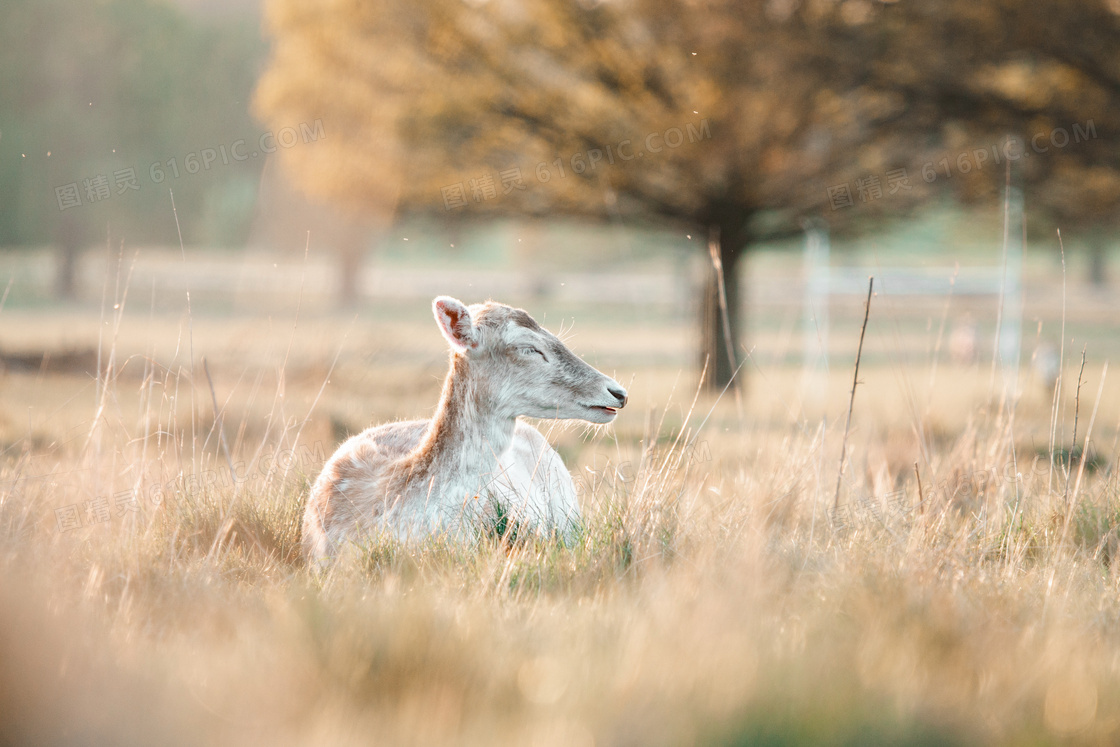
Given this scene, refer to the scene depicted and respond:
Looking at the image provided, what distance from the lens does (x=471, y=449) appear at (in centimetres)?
407

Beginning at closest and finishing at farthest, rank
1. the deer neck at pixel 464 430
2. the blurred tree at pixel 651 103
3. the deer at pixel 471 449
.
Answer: the deer at pixel 471 449, the deer neck at pixel 464 430, the blurred tree at pixel 651 103

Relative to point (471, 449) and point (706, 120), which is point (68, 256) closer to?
point (706, 120)

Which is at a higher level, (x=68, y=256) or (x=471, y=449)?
(x=68, y=256)

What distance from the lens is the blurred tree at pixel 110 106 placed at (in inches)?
1005

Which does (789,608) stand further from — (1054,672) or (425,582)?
(425,582)

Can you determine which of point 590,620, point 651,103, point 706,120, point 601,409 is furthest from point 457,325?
point 651,103

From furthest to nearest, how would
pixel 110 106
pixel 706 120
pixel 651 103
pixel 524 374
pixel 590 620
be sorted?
pixel 110 106 < pixel 651 103 < pixel 706 120 < pixel 524 374 < pixel 590 620

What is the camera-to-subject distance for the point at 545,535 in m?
3.92

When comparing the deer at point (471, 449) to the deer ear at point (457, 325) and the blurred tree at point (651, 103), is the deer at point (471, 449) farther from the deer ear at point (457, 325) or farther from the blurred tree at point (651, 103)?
the blurred tree at point (651, 103)

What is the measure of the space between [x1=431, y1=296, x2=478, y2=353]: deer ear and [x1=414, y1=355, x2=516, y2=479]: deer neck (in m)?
0.07

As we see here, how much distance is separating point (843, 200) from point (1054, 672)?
1005cm

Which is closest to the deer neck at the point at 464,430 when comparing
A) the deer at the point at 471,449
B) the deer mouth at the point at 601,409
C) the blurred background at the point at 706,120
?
the deer at the point at 471,449

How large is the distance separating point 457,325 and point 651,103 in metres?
7.98

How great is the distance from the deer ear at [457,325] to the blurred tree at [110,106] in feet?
71.8
